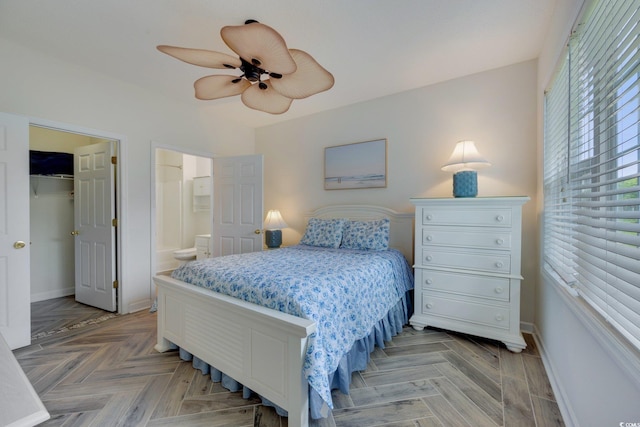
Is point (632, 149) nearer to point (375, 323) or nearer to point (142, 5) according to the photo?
point (375, 323)

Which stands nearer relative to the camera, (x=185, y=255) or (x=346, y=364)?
(x=346, y=364)

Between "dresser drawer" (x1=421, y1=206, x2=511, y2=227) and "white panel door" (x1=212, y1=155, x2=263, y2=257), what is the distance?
2.13 m

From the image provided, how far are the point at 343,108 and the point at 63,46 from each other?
2.82 meters

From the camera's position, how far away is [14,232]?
2264 millimetres

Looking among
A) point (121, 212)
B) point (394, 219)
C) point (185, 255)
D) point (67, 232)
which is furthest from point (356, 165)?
point (67, 232)

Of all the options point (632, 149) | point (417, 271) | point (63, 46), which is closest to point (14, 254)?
point (63, 46)

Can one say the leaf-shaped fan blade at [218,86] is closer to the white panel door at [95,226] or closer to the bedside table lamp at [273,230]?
the white panel door at [95,226]

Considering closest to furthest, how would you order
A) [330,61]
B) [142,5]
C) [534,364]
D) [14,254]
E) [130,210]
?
[142,5] < [534,364] < [14,254] < [330,61] < [130,210]

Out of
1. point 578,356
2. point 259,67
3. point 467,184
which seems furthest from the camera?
point 467,184

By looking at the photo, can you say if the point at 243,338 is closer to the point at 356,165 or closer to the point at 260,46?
the point at 260,46

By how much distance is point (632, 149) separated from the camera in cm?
89

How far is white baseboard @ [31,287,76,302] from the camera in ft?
11.1

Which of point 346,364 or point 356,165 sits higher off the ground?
point 356,165

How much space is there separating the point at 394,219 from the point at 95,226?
3477 mm
